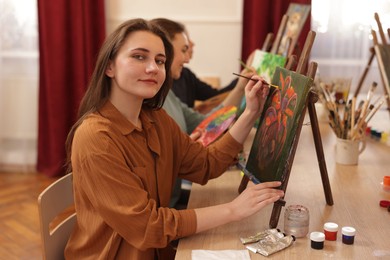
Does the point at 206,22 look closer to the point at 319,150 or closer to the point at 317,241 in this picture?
the point at 319,150

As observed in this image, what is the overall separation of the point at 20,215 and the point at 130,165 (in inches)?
84.7

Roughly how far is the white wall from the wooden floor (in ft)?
4.20

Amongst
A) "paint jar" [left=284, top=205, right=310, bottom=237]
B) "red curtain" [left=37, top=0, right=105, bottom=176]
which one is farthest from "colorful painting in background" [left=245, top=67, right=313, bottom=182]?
"red curtain" [left=37, top=0, right=105, bottom=176]

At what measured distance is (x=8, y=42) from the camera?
391cm

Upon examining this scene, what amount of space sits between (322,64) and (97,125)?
8.88 ft

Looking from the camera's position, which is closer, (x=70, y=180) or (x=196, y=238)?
(x=196, y=238)

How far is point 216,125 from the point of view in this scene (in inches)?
85.0

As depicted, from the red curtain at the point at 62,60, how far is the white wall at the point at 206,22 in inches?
6.6

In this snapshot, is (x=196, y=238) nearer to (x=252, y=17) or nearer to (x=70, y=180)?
(x=70, y=180)

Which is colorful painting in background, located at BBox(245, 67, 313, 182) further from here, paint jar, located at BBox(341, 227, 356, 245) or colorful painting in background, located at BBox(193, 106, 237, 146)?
colorful painting in background, located at BBox(193, 106, 237, 146)

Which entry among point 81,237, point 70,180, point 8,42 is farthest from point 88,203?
point 8,42

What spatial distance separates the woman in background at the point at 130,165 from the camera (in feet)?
4.47

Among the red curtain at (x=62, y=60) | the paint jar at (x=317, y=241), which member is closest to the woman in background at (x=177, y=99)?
the paint jar at (x=317, y=241)

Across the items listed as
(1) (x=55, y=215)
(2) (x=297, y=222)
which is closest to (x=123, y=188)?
(1) (x=55, y=215)
